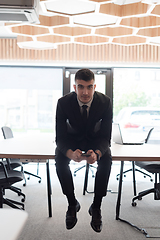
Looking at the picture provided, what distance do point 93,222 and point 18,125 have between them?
474 cm

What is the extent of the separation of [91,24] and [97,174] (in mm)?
2333

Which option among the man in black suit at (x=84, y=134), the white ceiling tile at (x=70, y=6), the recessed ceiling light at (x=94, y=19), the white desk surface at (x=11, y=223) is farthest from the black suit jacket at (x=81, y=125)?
the white desk surface at (x=11, y=223)

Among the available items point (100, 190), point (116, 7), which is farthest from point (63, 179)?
point (116, 7)

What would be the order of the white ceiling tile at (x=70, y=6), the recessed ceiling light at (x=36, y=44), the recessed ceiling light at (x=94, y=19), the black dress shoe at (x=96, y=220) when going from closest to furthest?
the black dress shoe at (x=96, y=220)
the white ceiling tile at (x=70, y=6)
the recessed ceiling light at (x=94, y=19)
the recessed ceiling light at (x=36, y=44)

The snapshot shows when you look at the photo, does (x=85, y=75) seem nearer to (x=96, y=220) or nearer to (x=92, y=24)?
(x=96, y=220)

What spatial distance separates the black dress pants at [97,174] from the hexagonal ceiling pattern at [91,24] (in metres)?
1.80

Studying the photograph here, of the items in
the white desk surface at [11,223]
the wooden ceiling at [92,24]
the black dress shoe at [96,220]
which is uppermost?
the wooden ceiling at [92,24]

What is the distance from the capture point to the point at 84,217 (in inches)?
113

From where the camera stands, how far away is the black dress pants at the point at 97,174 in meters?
2.13

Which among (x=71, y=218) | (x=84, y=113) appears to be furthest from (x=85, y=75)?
(x=71, y=218)

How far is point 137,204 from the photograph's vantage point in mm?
3342

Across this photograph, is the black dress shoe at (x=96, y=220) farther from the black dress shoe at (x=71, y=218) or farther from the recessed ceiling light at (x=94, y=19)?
the recessed ceiling light at (x=94, y=19)

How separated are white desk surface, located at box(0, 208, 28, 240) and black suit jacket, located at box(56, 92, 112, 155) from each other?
156 cm

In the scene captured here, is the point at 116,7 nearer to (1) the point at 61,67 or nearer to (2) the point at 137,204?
(2) the point at 137,204
